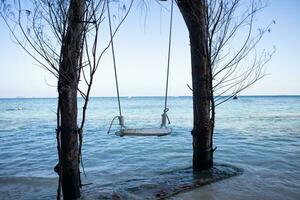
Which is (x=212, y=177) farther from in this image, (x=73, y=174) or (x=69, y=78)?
(x=69, y=78)

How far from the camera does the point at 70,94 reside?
3.95 m

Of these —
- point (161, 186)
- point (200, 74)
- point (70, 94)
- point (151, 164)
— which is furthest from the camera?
point (151, 164)

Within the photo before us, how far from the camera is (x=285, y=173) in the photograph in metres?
6.45

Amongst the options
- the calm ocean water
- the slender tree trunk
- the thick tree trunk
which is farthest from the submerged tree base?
the slender tree trunk

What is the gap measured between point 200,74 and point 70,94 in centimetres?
239

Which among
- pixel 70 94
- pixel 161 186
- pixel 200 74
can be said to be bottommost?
pixel 161 186

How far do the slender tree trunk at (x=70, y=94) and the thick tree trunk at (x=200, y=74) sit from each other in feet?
6.91

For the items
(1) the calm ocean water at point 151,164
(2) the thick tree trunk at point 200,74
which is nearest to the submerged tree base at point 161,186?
(1) the calm ocean water at point 151,164

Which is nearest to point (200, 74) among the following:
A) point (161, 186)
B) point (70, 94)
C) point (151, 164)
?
point (161, 186)

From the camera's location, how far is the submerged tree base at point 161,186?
4711 millimetres

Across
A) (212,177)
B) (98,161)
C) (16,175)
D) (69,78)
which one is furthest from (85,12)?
(98,161)

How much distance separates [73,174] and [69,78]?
1.36 meters

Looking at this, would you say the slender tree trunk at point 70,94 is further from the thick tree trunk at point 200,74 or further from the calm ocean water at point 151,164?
the thick tree trunk at point 200,74

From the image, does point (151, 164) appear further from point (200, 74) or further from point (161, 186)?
point (200, 74)
